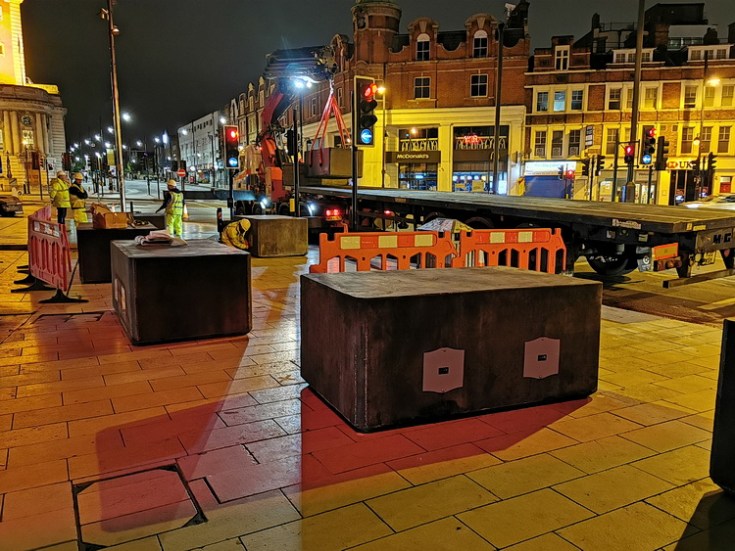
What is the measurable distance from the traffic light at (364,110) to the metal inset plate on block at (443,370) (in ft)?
27.7

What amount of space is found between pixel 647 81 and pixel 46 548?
5129 cm

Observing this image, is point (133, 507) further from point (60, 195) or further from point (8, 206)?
point (8, 206)

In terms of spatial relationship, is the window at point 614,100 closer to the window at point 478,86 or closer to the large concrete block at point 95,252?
the window at point 478,86

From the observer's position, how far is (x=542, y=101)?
46.6 m

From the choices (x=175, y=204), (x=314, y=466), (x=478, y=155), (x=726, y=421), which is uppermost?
(x=478, y=155)

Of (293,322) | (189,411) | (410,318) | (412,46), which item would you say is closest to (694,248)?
(293,322)

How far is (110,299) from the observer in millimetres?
9930

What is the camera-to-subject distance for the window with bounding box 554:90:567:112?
46.5 m

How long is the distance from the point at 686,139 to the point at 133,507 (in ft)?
167

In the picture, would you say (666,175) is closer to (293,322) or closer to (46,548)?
(293,322)

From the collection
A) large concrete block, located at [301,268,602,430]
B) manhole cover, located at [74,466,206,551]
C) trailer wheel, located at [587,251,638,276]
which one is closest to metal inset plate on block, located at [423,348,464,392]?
large concrete block, located at [301,268,602,430]

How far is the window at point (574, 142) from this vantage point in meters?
46.5

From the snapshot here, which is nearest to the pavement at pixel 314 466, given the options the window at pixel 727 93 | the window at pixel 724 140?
the window at pixel 724 140

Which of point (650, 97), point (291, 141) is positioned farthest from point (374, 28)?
point (291, 141)
